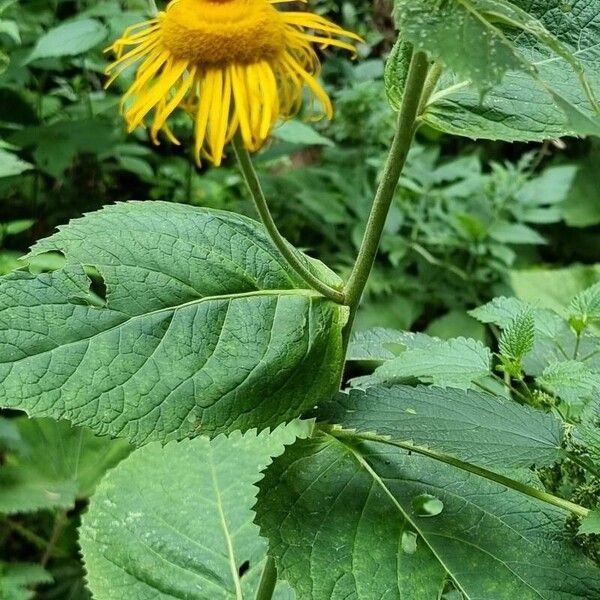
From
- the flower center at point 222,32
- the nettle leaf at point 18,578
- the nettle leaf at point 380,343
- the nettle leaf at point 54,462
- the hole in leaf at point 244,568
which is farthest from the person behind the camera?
the nettle leaf at point 54,462

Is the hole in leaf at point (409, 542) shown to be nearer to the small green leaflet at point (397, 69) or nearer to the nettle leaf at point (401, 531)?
the nettle leaf at point (401, 531)

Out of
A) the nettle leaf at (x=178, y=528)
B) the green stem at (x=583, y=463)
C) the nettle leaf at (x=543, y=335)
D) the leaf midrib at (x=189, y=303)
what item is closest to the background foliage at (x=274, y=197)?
the nettle leaf at (x=178, y=528)

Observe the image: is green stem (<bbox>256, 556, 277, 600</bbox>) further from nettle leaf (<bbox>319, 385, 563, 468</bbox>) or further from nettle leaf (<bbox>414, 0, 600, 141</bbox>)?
nettle leaf (<bbox>414, 0, 600, 141</bbox>)

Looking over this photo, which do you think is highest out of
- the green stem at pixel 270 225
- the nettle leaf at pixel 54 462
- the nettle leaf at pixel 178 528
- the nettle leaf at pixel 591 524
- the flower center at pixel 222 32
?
the flower center at pixel 222 32

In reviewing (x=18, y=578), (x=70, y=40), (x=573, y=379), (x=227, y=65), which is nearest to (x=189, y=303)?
(x=227, y=65)

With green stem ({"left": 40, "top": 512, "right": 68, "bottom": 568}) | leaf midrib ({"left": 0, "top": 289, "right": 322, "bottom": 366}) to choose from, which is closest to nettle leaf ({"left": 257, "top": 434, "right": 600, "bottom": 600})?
leaf midrib ({"left": 0, "top": 289, "right": 322, "bottom": 366})

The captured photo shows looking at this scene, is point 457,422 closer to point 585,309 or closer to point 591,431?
point 591,431
